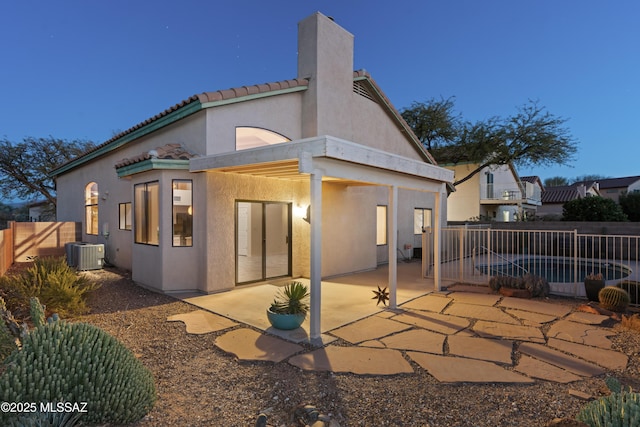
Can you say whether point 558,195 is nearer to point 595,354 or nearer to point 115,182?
point 595,354

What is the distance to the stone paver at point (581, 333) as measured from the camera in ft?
16.6

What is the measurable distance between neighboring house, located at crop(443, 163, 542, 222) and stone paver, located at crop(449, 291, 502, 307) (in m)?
18.5

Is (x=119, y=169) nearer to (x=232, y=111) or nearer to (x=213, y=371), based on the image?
(x=232, y=111)

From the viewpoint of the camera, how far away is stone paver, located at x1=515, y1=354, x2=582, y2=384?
152 inches

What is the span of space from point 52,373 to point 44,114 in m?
118

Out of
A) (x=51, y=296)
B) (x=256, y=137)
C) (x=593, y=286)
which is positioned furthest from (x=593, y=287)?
(x=51, y=296)

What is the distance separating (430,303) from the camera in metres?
7.35

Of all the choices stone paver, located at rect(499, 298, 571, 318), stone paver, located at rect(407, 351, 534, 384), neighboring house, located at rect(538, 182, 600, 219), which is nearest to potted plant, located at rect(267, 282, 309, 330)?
stone paver, located at rect(407, 351, 534, 384)

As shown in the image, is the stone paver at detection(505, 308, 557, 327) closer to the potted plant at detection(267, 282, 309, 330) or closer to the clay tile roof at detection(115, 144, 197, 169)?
the potted plant at detection(267, 282, 309, 330)

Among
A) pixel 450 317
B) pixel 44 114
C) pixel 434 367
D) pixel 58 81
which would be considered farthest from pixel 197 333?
pixel 44 114

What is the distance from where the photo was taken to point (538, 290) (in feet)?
25.8

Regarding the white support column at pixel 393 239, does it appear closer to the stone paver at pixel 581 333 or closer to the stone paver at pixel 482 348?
the stone paver at pixel 482 348

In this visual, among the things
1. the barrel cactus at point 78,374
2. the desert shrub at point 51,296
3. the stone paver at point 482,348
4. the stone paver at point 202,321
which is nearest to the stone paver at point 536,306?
the stone paver at point 482,348

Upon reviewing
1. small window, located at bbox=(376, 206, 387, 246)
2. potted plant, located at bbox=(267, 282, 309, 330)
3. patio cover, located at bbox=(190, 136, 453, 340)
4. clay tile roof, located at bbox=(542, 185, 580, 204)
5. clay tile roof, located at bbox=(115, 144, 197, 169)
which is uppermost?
clay tile roof, located at bbox=(542, 185, 580, 204)
